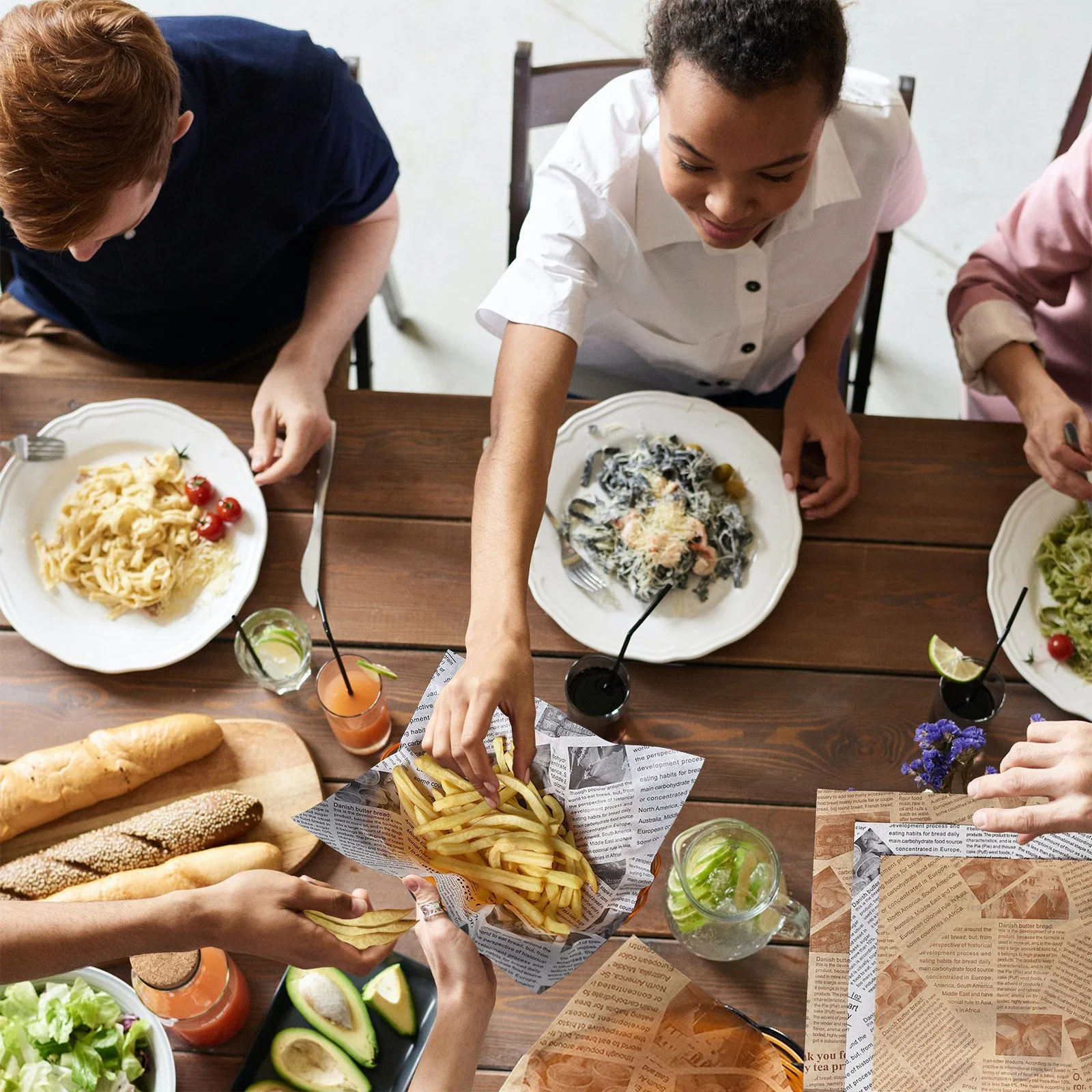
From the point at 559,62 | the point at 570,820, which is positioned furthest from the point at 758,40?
Answer: the point at 559,62

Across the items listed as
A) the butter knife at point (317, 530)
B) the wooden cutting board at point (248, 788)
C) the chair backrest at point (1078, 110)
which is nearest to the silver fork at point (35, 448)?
the butter knife at point (317, 530)

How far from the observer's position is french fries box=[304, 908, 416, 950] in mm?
1444

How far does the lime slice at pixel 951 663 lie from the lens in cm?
174

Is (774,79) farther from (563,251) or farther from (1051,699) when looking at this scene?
(1051,699)

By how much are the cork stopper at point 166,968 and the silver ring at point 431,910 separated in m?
0.34

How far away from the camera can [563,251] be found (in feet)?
6.07

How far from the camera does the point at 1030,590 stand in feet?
6.04

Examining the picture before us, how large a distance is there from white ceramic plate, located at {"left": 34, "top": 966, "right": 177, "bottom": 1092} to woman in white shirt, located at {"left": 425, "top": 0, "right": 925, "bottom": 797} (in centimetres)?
62

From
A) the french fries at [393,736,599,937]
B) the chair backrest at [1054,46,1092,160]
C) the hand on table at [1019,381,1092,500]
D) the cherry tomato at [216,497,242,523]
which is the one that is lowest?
the french fries at [393,736,599,937]

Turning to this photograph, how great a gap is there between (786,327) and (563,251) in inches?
22.6

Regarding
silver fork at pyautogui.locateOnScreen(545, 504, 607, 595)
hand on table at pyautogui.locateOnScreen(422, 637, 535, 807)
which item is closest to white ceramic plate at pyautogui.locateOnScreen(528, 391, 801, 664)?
silver fork at pyautogui.locateOnScreen(545, 504, 607, 595)

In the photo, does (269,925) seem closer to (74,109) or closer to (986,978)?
(986,978)

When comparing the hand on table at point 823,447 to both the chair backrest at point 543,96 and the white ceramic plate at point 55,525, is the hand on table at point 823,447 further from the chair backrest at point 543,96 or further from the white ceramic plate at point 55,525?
the white ceramic plate at point 55,525

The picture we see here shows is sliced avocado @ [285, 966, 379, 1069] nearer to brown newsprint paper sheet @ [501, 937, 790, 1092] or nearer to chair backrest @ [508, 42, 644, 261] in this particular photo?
brown newsprint paper sheet @ [501, 937, 790, 1092]
